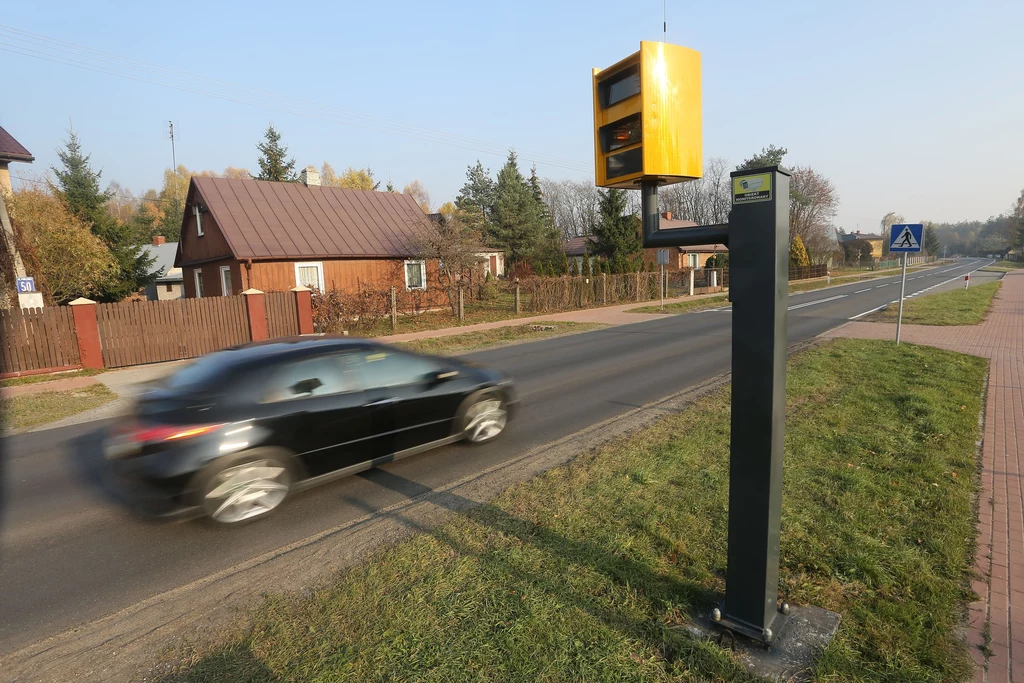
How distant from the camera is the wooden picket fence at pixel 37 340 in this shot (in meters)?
12.0

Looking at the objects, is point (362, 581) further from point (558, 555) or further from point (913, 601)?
point (913, 601)

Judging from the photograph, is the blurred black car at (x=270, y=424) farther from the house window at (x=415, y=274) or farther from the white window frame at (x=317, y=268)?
the house window at (x=415, y=274)

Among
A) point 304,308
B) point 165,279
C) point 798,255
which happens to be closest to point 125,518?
point 304,308

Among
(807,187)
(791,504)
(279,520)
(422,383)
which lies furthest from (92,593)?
(807,187)

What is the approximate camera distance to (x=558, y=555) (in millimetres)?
3662

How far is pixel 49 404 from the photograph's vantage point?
382 inches

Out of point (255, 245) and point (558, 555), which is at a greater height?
point (255, 245)

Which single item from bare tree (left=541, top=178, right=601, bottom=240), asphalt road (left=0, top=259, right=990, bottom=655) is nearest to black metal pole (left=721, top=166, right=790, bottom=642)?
asphalt road (left=0, top=259, right=990, bottom=655)

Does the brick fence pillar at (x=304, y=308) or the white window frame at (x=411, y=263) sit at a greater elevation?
the white window frame at (x=411, y=263)

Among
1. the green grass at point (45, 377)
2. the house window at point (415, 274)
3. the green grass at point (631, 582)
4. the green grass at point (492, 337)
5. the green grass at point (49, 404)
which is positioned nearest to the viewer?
the green grass at point (631, 582)

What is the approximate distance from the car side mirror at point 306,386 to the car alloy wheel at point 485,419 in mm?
1822

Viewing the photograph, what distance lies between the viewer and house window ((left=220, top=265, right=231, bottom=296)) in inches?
923

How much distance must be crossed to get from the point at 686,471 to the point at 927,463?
2.24 metres

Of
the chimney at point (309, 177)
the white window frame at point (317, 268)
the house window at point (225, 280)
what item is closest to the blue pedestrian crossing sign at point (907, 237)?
the white window frame at point (317, 268)
